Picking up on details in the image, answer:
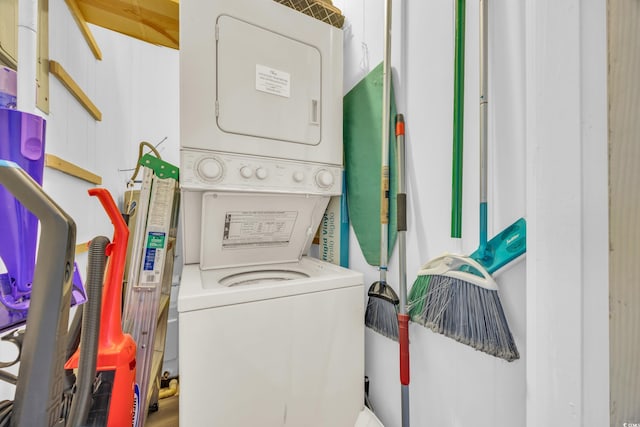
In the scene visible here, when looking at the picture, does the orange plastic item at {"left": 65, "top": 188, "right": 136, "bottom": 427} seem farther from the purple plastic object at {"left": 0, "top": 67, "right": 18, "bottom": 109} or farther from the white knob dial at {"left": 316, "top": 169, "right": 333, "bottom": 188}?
the white knob dial at {"left": 316, "top": 169, "right": 333, "bottom": 188}

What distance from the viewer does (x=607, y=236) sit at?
0.50m

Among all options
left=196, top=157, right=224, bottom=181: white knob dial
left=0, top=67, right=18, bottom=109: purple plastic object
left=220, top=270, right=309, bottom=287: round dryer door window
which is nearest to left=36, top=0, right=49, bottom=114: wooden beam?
left=0, top=67, right=18, bottom=109: purple plastic object

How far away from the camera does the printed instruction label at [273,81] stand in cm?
137

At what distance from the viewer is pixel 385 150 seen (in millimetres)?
1280

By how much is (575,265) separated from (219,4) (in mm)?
1670

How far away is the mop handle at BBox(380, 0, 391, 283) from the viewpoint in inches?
49.5

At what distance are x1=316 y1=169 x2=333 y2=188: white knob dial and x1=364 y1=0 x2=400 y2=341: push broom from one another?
342mm

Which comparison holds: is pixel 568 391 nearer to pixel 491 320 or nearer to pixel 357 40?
pixel 491 320

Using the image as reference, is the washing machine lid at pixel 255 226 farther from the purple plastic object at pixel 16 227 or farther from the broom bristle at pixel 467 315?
the broom bristle at pixel 467 315

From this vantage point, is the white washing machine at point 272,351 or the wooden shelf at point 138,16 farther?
the wooden shelf at point 138,16

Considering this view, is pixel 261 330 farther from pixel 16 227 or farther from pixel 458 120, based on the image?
pixel 458 120

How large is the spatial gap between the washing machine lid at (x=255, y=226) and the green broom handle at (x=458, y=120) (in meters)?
0.80

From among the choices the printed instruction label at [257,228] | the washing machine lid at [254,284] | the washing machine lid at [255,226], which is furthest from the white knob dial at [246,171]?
the washing machine lid at [254,284]

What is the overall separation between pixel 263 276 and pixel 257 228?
282 mm
